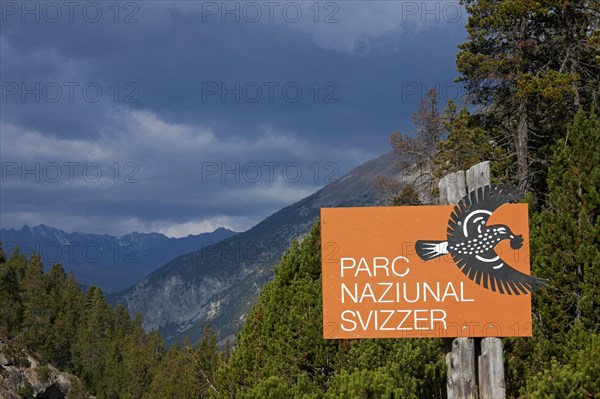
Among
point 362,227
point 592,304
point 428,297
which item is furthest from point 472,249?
point 592,304

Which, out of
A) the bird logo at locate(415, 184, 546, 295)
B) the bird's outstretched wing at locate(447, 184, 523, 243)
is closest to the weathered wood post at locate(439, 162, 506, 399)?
the bird's outstretched wing at locate(447, 184, 523, 243)

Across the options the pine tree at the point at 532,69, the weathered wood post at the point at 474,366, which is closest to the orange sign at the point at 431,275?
the weathered wood post at the point at 474,366

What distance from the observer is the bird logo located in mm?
10461

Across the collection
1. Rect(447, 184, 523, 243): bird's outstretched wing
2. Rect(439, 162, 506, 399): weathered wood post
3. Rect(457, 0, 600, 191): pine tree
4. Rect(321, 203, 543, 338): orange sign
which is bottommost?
Rect(439, 162, 506, 399): weathered wood post

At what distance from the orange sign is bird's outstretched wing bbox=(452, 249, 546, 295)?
0.02 m

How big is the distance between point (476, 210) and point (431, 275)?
1.23 m

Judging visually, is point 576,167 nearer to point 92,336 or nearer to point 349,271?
point 349,271

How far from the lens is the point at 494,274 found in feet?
34.4

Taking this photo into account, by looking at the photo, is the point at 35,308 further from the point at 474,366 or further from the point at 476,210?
the point at 476,210

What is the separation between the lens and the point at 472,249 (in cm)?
1050

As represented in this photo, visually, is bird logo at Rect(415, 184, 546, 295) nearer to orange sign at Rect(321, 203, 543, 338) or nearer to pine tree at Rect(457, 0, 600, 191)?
orange sign at Rect(321, 203, 543, 338)

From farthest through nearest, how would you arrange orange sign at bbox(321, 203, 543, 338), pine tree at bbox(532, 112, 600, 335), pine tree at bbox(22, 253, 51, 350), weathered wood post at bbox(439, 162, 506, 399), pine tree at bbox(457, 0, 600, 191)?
pine tree at bbox(22, 253, 51, 350) < pine tree at bbox(457, 0, 600, 191) < pine tree at bbox(532, 112, 600, 335) < orange sign at bbox(321, 203, 543, 338) < weathered wood post at bbox(439, 162, 506, 399)

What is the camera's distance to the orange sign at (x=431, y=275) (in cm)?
1045

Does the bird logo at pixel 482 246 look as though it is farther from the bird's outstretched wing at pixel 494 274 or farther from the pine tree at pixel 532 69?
the pine tree at pixel 532 69
